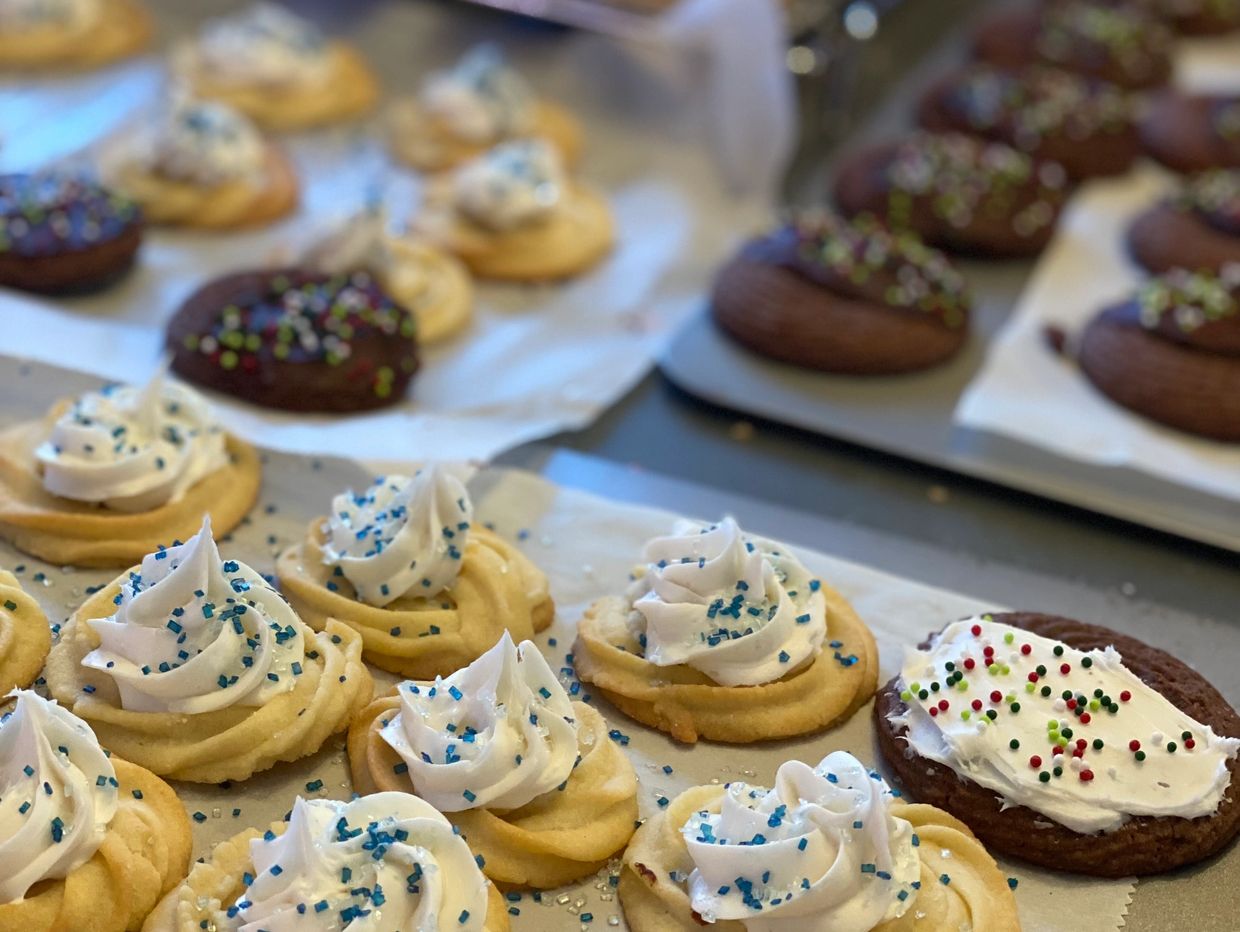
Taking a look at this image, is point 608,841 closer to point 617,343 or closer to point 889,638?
point 889,638

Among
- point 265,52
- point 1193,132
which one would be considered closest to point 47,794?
point 265,52

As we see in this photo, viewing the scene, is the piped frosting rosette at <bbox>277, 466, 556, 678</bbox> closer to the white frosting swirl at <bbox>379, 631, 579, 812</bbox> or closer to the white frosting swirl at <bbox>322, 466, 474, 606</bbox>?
the white frosting swirl at <bbox>322, 466, 474, 606</bbox>

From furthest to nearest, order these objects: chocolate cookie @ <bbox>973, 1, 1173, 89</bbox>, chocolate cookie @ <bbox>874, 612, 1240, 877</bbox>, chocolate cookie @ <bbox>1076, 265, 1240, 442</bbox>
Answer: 1. chocolate cookie @ <bbox>973, 1, 1173, 89</bbox>
2. chocolate cookie @ <bbox>1076, 265, 1240, 442</bbox>
3. chocolate cookie @ <bbox>874, 612, 1240, 877</bbox>

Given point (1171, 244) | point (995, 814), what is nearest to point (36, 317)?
point (995, 814)

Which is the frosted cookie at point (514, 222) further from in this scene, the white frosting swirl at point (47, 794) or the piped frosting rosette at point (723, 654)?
the white frosting swirl at point (47, 794)

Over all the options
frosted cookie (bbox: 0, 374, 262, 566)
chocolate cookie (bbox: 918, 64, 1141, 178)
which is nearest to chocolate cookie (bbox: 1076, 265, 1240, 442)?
chocolate cookie (bbox: 918, 64, 1141, 178)

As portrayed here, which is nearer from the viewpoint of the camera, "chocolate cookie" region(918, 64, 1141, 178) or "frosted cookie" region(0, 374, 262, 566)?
"frosted cookie" region(0, 374, 262, 566)

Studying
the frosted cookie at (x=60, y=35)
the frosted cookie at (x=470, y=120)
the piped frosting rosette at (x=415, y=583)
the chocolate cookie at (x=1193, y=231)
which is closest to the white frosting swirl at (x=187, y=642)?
the piped frosting rosette at (x=415, y=583)
